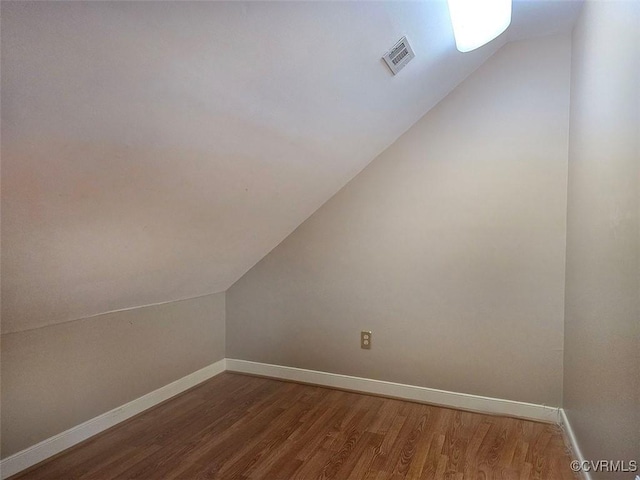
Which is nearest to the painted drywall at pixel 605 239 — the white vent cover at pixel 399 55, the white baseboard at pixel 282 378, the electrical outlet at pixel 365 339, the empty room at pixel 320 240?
the empty room at pixel 320 240

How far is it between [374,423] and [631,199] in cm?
170

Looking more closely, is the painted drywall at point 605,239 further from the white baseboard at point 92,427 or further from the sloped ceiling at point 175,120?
the white baseboard at point 92,427

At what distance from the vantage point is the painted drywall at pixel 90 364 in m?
1.79

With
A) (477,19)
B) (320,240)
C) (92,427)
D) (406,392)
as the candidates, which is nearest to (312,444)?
(406,392)

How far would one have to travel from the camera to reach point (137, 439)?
6.81 feet

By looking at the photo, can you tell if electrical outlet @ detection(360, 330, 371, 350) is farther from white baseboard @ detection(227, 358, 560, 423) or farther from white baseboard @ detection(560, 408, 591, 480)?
white baseboard @ detection(560, 408, 591, 480)

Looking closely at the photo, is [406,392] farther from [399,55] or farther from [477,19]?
[477,19]

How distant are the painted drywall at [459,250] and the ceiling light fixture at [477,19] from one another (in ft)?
2.04

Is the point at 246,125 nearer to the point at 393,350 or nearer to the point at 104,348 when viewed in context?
the point at 104,348

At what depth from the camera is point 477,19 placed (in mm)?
1704

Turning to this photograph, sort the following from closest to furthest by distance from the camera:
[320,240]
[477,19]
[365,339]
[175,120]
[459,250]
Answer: [175,120]
[477,19]
[459,250]
[365,339]
[320,240]

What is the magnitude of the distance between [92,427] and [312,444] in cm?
117

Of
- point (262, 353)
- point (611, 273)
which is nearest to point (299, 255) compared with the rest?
point (262, 353)

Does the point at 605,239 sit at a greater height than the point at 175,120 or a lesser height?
lesser
